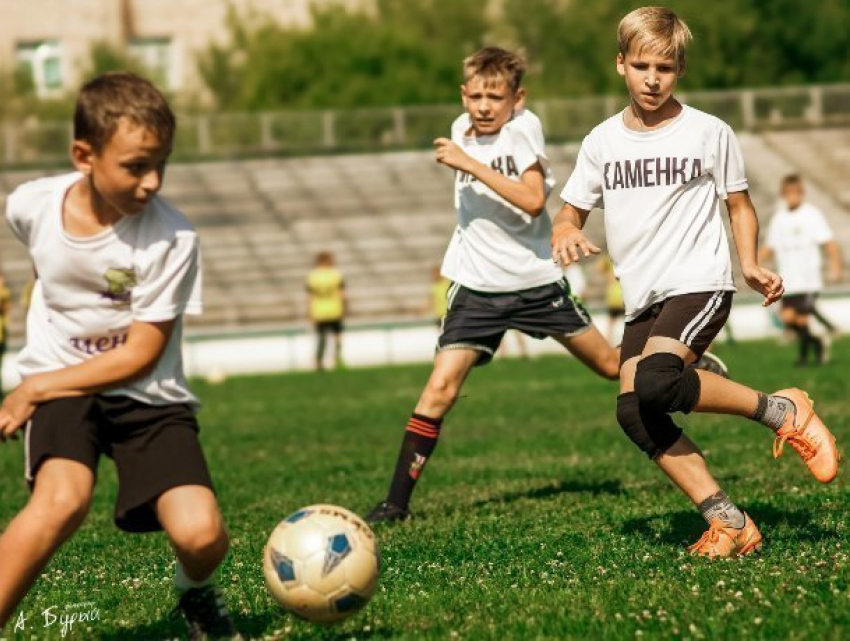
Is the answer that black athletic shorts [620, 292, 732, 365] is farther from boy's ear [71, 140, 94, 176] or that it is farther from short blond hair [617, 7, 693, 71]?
boy's ear [71, 140, 94, 176]

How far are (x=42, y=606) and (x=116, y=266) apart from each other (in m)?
1.76

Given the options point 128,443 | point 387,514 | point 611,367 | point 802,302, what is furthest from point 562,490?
point 802,302

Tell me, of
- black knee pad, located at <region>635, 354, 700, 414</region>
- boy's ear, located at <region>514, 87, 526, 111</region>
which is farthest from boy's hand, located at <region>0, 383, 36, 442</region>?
boy's ear, located at <region>514, 87, 526, 111</region>

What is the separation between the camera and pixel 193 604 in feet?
17.8

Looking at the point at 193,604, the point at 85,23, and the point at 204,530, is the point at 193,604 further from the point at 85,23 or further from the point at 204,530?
the point at 85,23

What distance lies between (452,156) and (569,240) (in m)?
1.44

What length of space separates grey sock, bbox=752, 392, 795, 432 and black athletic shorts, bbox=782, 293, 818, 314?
14661mm

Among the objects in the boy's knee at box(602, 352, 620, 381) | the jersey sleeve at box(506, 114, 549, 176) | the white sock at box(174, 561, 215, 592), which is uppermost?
the jersey sleeve at box(506, 114, 549, 176)

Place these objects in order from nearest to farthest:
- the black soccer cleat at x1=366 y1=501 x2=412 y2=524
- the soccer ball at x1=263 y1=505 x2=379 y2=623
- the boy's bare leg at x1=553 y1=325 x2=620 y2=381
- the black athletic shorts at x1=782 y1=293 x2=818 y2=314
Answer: the soccer ball at x1=263 y1=505 x2=379 y2=623 → the black soccer cleat at x1=366 y1=501 x2=412 y2=524 → the boy's bare leg at x1=553 y1=325 x2=620 y2=381 → the black athletic shorts at x1=782 y1=293 x2=818 y2=314

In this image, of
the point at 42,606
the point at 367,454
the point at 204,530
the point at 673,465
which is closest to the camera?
the point at 204,530

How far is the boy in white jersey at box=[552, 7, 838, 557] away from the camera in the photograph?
659 cm

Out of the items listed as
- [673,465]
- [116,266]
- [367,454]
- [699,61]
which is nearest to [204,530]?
[116,266]

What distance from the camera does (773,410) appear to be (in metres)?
6.69

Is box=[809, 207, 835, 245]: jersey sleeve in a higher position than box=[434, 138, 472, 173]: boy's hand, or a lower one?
lower
